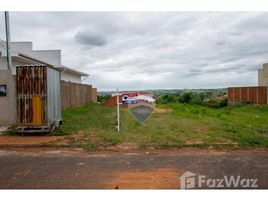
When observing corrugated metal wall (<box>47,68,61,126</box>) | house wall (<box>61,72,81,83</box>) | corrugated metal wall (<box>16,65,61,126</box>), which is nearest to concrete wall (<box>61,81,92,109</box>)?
house wall (<box>61,72,81,83</box>)

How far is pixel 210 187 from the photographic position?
5355 millimetres

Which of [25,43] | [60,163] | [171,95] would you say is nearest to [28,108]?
[60,163]

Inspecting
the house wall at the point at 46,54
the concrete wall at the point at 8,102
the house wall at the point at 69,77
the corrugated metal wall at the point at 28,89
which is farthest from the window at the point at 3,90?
the house wall at the point at 46,54

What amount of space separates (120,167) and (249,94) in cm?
2823

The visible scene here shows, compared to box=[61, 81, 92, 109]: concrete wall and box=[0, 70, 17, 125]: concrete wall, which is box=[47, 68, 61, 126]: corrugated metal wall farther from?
box=[61, 81, 92, 109]: concrete wall

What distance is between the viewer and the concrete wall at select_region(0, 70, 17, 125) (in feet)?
43.9

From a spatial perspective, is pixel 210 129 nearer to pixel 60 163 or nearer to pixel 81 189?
pixel 60 163

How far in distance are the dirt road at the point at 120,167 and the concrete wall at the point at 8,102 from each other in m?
4.98

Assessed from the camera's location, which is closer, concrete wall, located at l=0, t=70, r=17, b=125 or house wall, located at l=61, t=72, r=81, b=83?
concrete wall, located at l=0, t=70, r=17, b=125

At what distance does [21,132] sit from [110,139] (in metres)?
3.44

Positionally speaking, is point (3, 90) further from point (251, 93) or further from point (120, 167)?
point (251, 93)
